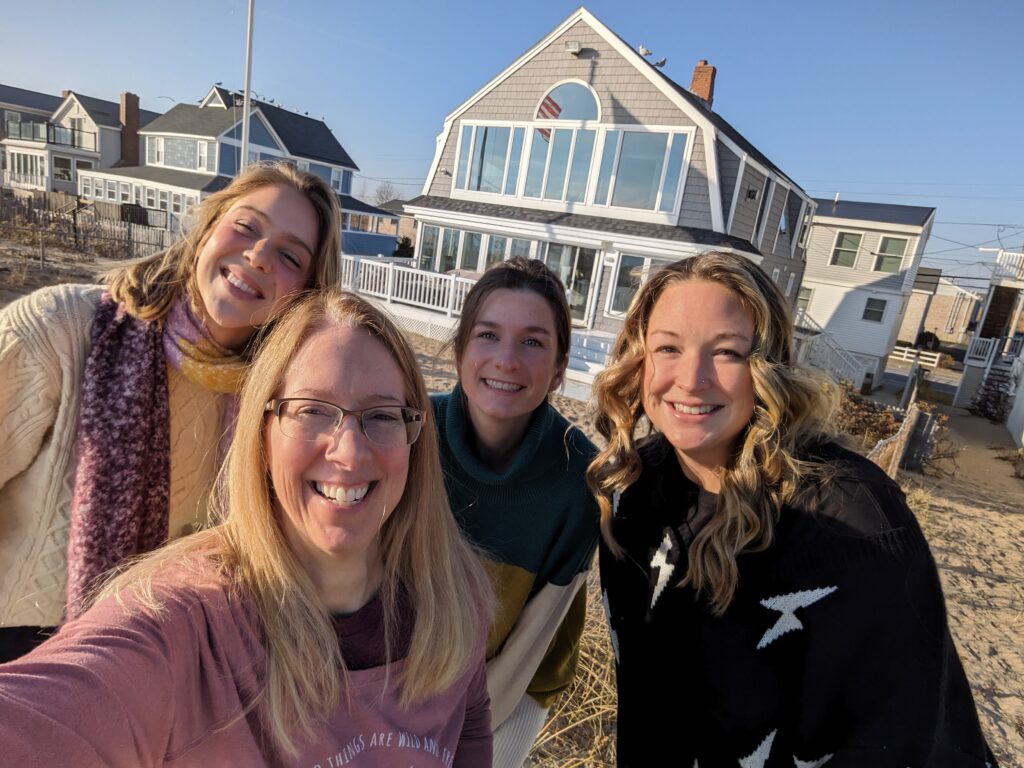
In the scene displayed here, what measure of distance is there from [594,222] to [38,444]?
1391 centimetres

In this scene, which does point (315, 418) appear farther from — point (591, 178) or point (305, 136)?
point (305, 136)

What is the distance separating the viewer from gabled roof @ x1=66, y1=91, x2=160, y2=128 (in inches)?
1642

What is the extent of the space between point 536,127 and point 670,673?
1556 centimetres

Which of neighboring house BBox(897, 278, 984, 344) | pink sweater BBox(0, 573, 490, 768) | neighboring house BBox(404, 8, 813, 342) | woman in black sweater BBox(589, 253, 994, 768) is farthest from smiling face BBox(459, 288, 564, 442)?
neighboring house BBox(897, 278, 984, 344)

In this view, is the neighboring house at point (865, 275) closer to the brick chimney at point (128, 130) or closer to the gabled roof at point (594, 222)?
the gabled roof at point (594, 222)

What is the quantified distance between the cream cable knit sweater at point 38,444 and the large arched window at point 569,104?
1484 cm

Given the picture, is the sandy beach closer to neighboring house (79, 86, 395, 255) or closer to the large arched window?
the large arched window

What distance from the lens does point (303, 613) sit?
1.27 m

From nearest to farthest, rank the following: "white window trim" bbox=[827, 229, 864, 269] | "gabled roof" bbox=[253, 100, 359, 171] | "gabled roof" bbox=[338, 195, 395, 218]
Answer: "white window trim" bbox=[827, 229, 864, 269]
"gabled roof" bbox=[338, 195, 395, 218]
"gabled roof" bbox=[253, 100, 359, 171]

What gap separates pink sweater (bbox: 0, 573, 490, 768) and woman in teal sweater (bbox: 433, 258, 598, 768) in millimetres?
757

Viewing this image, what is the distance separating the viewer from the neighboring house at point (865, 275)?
73.5 ft

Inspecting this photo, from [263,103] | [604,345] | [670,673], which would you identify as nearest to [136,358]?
[670,673]

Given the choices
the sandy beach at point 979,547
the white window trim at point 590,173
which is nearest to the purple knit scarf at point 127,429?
the sandy beach at point 979,547

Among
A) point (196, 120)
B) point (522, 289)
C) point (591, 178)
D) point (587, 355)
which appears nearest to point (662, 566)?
point (522, 289)
